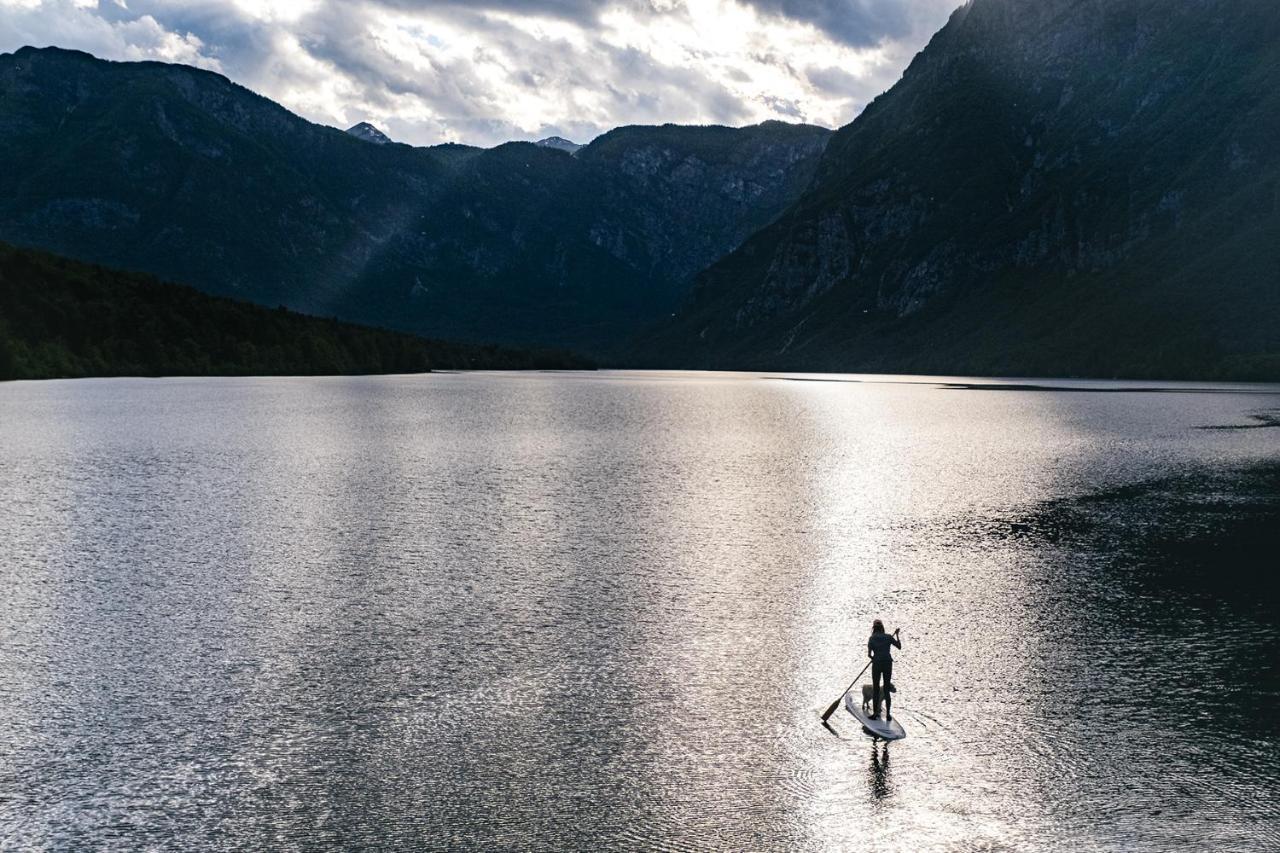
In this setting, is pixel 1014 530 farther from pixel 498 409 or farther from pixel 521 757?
pixel 498 409

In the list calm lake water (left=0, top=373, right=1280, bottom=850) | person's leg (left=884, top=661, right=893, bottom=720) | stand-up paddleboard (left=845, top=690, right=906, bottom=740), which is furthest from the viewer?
person's leg (left=884, top=661, right=893, bottom=720)

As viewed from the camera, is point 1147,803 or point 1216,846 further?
point 1147,803

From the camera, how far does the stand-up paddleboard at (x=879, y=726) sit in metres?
28.8

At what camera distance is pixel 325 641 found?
3784 cm

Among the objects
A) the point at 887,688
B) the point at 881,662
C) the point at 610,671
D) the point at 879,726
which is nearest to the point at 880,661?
the point at 881,662

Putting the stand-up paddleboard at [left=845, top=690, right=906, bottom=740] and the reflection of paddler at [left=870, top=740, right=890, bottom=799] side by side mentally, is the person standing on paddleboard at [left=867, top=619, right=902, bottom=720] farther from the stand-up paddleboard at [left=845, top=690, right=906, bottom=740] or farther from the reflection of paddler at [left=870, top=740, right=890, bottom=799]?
the reflection of paddler at [left=870, top=740, right=890, bottom=799]

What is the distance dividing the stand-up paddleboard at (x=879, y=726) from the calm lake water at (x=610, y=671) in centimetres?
36

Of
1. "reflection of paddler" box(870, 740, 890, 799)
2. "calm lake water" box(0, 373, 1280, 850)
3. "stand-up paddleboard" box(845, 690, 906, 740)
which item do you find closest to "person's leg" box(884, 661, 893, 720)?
"stand-up paddleboard" box(845, 690, 906, 740)

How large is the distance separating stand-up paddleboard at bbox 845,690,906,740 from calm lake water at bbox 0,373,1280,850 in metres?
0.36

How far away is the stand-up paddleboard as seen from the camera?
2877 cm

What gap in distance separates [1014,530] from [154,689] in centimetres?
4738

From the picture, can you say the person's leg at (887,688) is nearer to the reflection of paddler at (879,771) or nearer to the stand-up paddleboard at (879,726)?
the stand-up paddleboard at (879,726)

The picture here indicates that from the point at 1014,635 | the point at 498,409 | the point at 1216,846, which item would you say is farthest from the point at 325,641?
the point at 498,409

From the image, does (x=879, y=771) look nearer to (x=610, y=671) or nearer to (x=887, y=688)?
(x=887, y=688)
